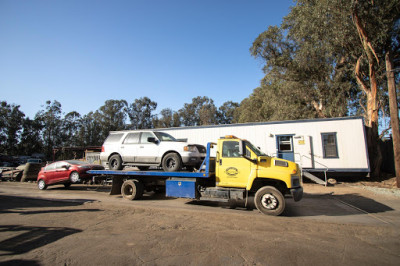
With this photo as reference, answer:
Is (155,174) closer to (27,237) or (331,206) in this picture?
(27,237)

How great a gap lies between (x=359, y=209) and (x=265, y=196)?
3511 millimetres

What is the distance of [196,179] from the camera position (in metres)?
7.16

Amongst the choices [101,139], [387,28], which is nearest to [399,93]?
[387,28]

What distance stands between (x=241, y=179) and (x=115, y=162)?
4.97 metres

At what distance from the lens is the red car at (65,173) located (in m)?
10.6

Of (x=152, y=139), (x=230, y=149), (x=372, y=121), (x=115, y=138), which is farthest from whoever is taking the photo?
(x=372, y=121)

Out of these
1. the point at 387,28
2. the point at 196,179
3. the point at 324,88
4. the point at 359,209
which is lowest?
the point at 359,209

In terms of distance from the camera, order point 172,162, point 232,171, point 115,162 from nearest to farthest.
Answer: point 232,171 → point 172,162 → point 115,162

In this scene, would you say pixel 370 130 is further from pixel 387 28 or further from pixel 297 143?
pixel 387 28

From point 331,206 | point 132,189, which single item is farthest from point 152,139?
point 331,206

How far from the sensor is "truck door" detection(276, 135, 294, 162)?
1368cm

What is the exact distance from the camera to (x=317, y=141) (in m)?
13.2

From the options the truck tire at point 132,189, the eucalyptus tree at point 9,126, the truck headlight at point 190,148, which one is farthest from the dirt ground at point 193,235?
the eucalyptus tree at point 9,126

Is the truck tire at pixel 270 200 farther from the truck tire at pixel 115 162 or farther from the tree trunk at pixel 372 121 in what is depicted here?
the tree trunk at pixel 372 121
